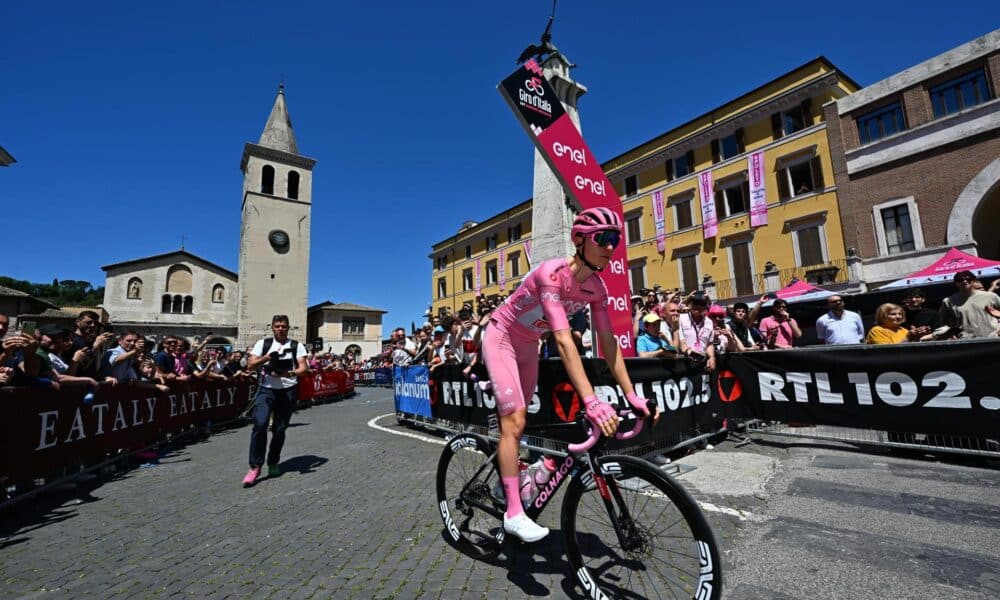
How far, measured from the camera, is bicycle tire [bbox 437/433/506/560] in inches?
116

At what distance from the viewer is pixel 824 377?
5.83 metres

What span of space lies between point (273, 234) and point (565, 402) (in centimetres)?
4942

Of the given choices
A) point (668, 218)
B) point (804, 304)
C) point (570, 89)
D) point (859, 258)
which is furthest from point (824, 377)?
point (668, 218)

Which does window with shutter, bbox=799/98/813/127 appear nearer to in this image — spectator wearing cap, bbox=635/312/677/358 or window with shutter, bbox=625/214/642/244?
window with shutter, bbox=625/214/642/244

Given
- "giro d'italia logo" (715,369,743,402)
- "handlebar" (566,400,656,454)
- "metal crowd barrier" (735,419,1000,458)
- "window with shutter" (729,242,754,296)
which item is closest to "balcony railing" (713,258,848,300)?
"window with shutter" (729,242,754,296)

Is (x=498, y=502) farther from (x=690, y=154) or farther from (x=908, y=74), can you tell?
(x=690, y=154)

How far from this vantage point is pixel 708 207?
27.6 meters

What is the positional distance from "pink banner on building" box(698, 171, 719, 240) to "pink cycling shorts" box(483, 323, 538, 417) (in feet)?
91.9

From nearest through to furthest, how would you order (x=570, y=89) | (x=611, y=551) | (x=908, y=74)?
1. (x=611, y=551)
2. (x=570, y=89)
3. (x=908, y=74)

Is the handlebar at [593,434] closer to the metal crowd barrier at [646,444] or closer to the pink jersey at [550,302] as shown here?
the pink jersey at [550,302]

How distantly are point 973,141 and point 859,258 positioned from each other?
6071mm

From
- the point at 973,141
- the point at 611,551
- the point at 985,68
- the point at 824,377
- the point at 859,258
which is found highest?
the point at 985,68

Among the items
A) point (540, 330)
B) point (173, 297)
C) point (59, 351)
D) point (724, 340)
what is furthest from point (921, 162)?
point (173, 297)

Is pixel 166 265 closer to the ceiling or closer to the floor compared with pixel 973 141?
closer to the ceiling
